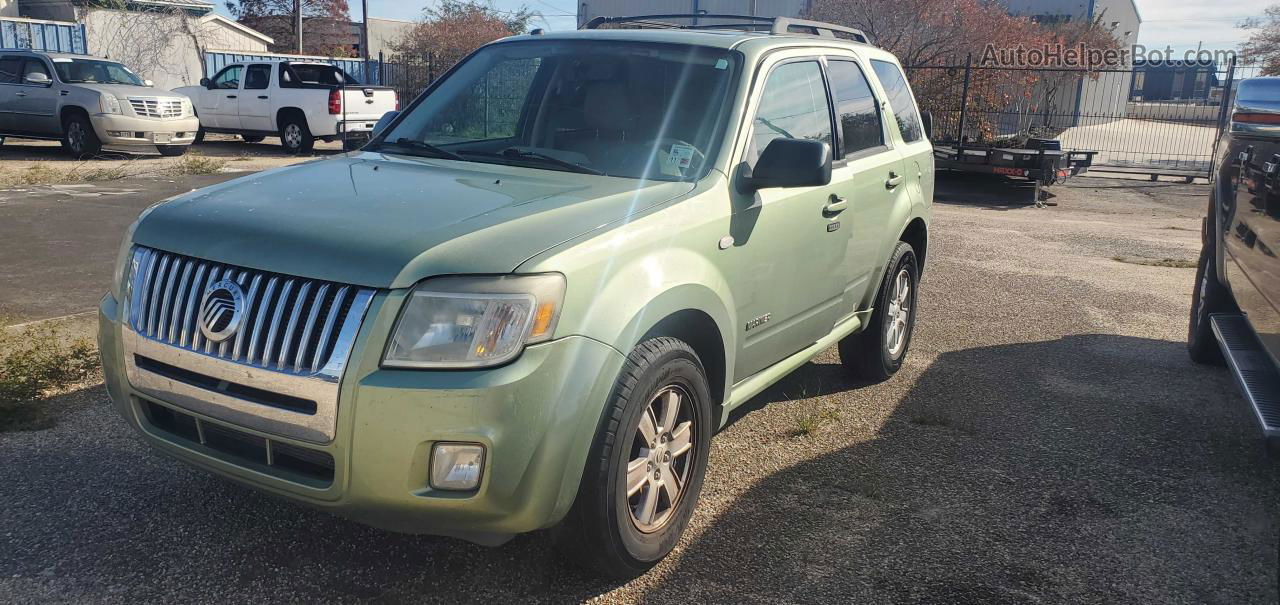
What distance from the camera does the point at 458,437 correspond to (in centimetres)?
264

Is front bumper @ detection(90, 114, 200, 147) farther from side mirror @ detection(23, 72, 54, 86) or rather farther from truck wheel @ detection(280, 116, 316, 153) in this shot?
truck wheel @ detection(280, 116, 316, 153)

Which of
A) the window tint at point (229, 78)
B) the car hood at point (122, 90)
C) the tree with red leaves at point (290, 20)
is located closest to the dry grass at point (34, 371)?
the car hood at point (122, 90)

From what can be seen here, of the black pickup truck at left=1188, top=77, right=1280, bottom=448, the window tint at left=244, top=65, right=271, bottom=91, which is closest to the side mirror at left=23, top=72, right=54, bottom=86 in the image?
the window tint at left=244, top=65, right=271, bottom=91

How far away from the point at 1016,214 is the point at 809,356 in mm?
10688

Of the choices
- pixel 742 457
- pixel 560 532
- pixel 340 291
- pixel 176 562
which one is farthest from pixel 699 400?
pixel 176 562

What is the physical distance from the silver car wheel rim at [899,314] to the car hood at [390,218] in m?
2.46

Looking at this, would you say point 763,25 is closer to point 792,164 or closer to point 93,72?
point 792,164

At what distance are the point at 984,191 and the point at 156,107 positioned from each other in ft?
Answer: 44.8

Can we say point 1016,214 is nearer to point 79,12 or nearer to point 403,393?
point 403,393

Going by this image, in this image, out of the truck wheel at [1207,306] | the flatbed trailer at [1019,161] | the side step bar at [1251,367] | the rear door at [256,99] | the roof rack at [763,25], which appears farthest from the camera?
the rear door at [256,99]

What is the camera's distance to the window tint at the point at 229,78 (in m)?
19.7

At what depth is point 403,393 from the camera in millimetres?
2633

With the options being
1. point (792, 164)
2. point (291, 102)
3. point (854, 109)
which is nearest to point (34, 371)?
Answer: point (792, 164)

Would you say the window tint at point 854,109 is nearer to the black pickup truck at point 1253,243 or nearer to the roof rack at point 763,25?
the roof rack at point 763,25
